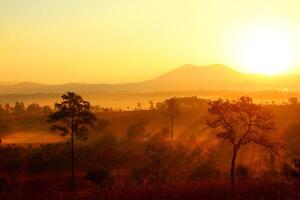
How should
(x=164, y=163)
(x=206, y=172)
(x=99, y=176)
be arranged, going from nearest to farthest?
(x=99, y=176), (x=206, y=172), (x=164, y=163)

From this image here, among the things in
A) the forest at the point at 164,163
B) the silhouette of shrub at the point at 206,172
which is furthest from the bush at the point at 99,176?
the silhouette of shrub at the point at 206,172

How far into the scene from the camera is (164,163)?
5875cm

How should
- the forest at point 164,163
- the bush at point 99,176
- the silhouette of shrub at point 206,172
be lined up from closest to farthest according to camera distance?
the forest at point 164,163 < the bush at point 99,176 < the silhouette of shrub at point 206,172

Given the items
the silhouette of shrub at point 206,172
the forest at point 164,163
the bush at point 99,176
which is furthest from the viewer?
the silhouette of shrub at point 206,172

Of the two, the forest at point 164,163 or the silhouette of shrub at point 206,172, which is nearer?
the forest at point 164,163

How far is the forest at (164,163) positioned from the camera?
52.7 feet

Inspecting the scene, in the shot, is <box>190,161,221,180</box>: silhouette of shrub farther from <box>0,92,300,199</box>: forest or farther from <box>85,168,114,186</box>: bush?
<box>85,168,114,186</box>: bush

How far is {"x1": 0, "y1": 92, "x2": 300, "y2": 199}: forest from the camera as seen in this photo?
16.1 metres

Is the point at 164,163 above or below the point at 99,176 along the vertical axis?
below

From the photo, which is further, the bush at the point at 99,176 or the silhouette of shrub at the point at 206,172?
the silhouette of shrub at the point at 206,172

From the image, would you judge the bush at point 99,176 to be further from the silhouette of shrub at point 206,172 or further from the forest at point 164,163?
the silhouette of shrub at point 206,172

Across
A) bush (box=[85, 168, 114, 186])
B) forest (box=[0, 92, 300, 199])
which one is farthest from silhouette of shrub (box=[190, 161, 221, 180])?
bush (box=[85, 168, 114, 186])

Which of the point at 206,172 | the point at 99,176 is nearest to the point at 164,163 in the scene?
the point at 206,172

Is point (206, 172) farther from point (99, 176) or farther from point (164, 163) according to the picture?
point (99, 176)
